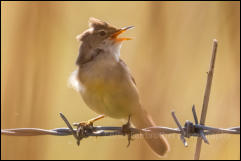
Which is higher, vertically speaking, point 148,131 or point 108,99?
point 108,99

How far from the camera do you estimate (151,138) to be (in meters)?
3.89

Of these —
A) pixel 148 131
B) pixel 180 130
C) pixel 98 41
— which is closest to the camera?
pixel 180 130

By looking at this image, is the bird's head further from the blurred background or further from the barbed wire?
the barbed wire

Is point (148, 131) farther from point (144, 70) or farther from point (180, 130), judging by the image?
point (144, 70)

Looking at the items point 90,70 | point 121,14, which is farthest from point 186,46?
point 121,14

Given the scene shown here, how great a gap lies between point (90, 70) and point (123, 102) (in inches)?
16.6

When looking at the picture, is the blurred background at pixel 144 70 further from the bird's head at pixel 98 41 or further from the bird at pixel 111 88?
the bird's head at pixel 98 41

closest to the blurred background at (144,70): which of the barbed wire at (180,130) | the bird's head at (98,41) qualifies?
the bird's head at (98,41)

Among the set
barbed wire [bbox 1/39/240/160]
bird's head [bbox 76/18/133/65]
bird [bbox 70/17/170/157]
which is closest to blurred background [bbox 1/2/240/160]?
bird [bbox 70/17/170/157]

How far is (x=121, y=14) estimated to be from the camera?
5684mm

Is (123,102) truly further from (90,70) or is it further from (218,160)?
(218,160)

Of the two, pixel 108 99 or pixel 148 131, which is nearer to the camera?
pixel 148 131

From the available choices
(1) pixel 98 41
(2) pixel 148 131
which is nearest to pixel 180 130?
(2) pixel 148 131

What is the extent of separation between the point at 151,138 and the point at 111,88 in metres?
0.56
